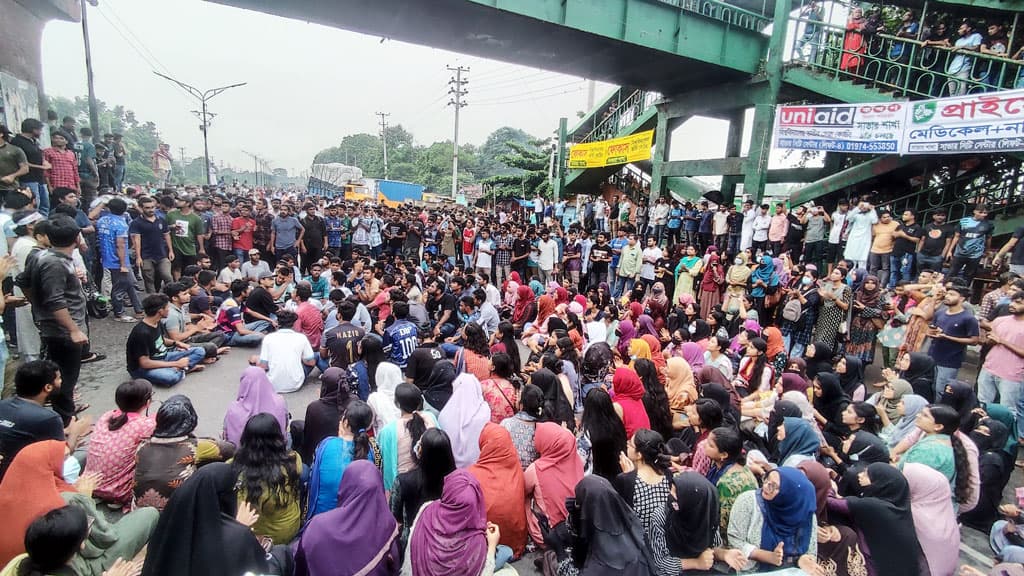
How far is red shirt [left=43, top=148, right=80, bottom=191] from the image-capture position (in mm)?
7957

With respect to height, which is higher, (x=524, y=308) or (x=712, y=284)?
(x=712, y=284)

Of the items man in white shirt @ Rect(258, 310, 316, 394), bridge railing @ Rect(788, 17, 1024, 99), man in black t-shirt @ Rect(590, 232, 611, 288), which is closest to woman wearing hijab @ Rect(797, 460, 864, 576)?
man in white shirt @ Rect(258, 310, 316, 394)

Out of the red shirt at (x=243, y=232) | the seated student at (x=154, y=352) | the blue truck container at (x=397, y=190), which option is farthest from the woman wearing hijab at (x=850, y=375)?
the blue truck container at (x=397, y=190)

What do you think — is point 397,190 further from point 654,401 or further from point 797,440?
point 797,440

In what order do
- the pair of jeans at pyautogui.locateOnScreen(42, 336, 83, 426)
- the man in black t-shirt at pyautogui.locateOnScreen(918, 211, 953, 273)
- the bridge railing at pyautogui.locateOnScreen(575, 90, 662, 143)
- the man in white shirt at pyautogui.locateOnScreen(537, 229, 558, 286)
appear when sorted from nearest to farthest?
1. the pair of jeans at pyautogui.locateOnScreen(42, 336, 83, 426)
2. the man in black t-shirt at pyautogui.locateOnScreen(918, 211, 953, 273)
3. the man in white shirt at pyautogui.locateOnScreen(537, 229, 558, 286)
4. the bridge railing at pyautogui.locateOnScreen(575, 90, 662, 143)

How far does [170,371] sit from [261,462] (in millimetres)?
3379

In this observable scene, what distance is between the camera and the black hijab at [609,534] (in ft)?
8.92

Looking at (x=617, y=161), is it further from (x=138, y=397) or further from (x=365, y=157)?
(x=365, y=157)

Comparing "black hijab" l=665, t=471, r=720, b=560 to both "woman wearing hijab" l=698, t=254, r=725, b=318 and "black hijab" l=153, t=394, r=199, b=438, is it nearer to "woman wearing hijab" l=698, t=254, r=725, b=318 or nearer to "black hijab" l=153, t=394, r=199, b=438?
"black hijab" l=153, t=394, r=199, b=438

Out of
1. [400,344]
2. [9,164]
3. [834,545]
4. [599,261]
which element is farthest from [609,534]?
[599,261]

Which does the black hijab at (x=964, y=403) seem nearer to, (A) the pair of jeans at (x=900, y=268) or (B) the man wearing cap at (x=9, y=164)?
(A) the pair of jeans at (x=900, y=268)

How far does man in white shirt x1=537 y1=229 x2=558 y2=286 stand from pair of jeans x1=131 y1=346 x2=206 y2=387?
24.1ft

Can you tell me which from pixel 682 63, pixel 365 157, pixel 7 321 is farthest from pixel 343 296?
pixel 365 157

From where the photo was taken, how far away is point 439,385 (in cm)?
499
